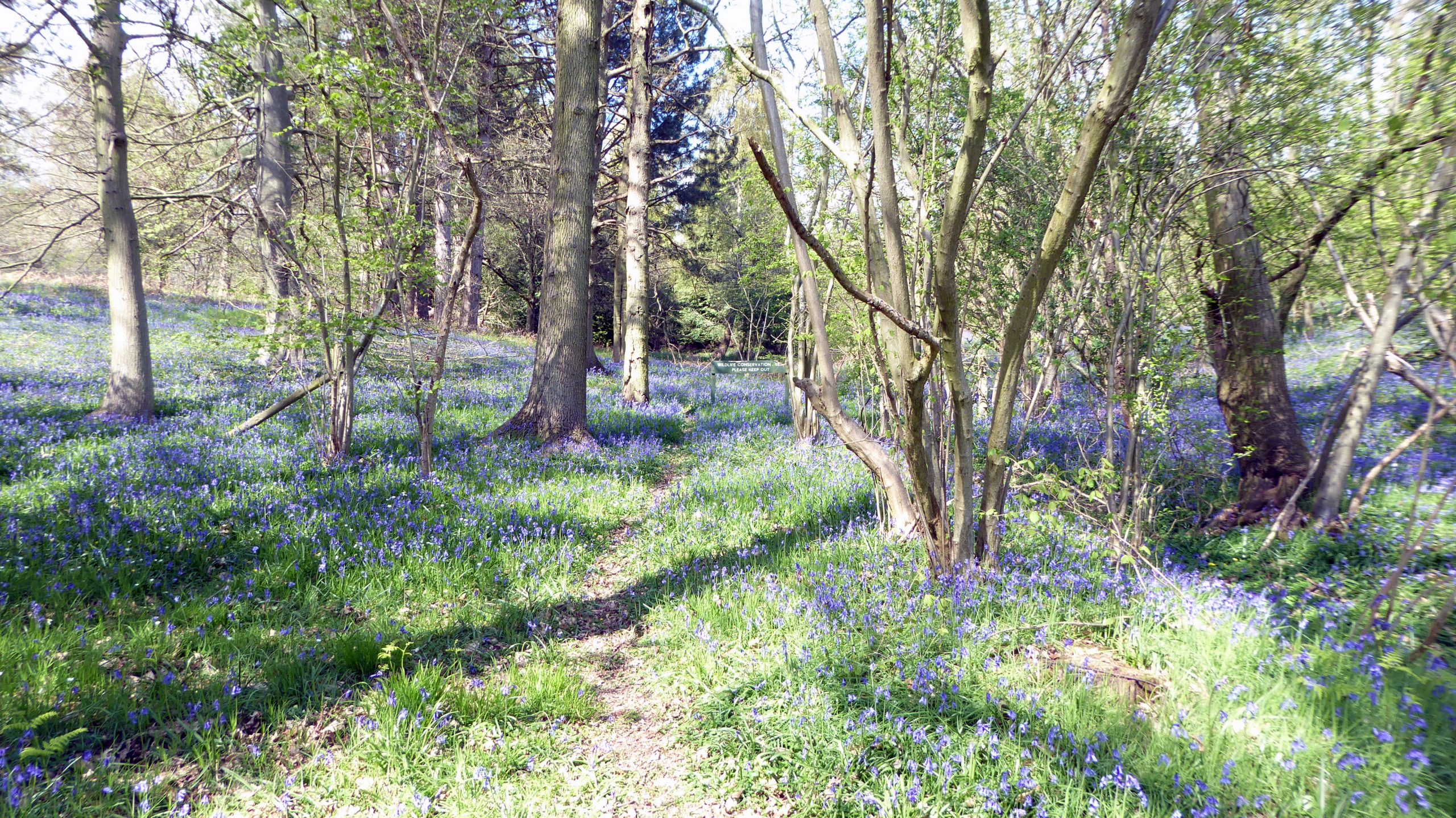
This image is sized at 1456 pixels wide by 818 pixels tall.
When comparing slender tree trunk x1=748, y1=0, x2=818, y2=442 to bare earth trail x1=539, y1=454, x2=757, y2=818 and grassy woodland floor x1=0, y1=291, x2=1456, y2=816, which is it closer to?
grassy woodland floor x1=0, y1=291, x2=1456, y2=816

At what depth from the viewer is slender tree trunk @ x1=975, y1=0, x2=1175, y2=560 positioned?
255 centimetres

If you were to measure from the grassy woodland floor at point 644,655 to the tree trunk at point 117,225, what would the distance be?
109 cm

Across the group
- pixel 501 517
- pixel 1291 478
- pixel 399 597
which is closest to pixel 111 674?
pixel 399 597

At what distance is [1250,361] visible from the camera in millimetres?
6223

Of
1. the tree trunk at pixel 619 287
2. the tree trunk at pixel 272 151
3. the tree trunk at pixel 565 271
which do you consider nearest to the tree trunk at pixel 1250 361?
the tree trunk at pixel 565 271

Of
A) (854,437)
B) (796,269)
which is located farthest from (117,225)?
(854,437)

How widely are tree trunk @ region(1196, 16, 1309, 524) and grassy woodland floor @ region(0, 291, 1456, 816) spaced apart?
0.51 metres

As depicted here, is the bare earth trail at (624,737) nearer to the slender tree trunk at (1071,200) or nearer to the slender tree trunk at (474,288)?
the slender tree trunk at (1071,200)

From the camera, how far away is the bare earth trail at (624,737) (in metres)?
2.58

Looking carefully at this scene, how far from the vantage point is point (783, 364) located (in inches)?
614

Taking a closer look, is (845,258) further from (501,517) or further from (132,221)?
(132,221)

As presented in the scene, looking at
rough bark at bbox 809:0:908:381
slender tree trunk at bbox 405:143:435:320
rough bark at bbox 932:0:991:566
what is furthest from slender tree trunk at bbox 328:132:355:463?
rough bark at bbox 932:0:991:566

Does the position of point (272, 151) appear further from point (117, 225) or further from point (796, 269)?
point (796, 269)

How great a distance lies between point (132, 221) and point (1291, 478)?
12403mm
